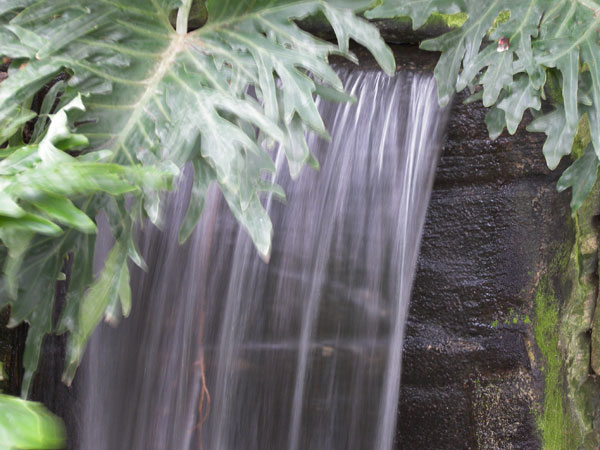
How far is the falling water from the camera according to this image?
113 inches

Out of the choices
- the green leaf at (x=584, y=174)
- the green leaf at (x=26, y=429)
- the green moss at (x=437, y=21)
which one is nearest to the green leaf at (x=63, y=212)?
the green leaf at (x=26, y=429)

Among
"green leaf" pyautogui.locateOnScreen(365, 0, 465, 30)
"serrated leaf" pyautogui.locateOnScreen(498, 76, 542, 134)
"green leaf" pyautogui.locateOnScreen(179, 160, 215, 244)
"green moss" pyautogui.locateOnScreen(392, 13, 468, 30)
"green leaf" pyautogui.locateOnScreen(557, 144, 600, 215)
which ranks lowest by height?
"green leaf" pyautogui.locateOnScreen(179, 160, 215, 244)

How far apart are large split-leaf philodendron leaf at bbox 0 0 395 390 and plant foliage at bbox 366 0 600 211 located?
331 mm

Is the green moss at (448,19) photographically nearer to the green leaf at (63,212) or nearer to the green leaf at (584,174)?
the green leaf at (584,174)

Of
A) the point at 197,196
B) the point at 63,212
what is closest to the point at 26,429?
the point at 63,212

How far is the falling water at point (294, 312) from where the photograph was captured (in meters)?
2.88

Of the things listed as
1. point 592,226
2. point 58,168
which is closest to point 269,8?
point 58,168

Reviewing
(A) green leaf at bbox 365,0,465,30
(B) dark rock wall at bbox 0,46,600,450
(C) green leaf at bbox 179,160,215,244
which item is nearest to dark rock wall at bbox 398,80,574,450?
(B) dark rock wall at bbox 0,46,600,450

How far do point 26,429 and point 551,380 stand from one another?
93.6 inches

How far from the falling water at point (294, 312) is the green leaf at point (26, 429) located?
2.15m

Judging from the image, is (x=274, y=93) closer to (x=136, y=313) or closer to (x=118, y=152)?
(x=118, y=152)

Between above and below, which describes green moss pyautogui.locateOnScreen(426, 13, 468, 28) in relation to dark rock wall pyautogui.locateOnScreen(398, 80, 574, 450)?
above

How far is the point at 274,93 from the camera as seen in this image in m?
1.61

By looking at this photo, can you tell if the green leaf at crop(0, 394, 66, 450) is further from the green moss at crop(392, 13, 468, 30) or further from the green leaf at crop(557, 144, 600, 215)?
the green moss at crop(392, 13, 468, 30)
